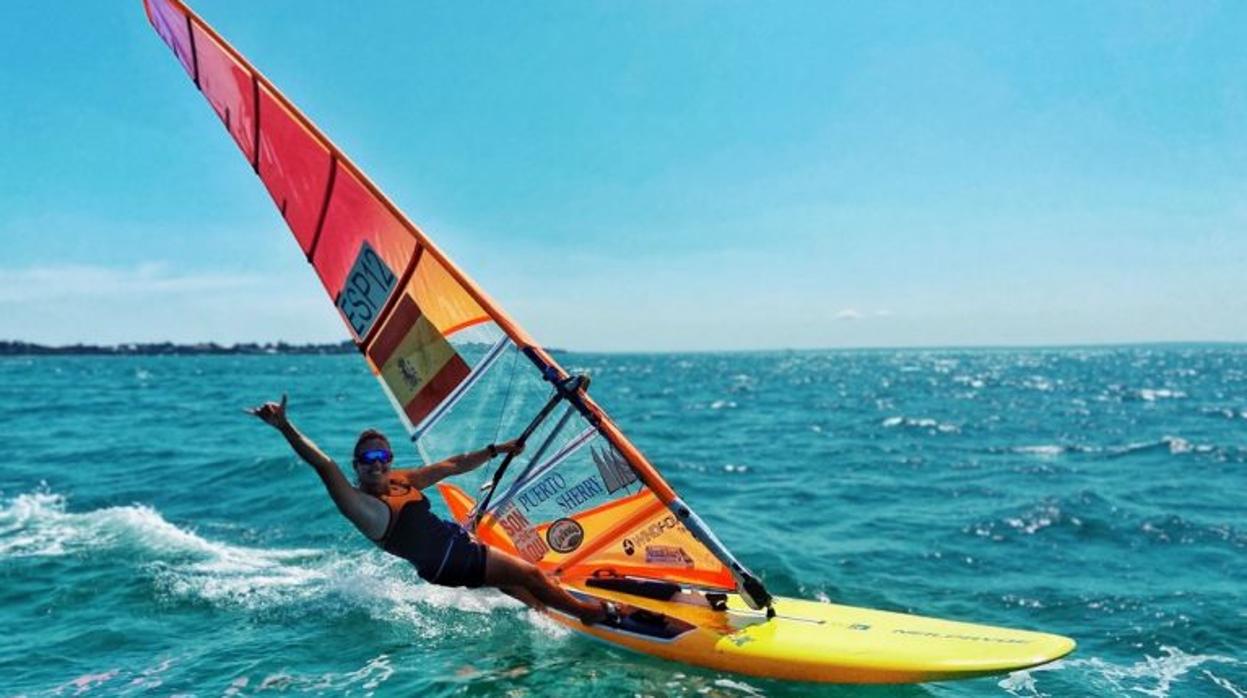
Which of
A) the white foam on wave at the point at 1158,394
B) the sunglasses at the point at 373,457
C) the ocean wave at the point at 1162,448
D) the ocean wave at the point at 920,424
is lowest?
the white foam on wave at the point at 1158,394

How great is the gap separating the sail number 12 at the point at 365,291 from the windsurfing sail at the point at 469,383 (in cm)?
2

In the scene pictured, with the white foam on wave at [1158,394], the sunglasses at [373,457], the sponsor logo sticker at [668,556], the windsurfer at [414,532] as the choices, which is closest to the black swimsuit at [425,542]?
the windsurfer at [414,532]

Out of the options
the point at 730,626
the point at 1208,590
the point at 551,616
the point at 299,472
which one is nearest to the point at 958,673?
the point at 730,626

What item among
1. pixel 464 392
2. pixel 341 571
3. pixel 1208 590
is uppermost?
pixel 464 392

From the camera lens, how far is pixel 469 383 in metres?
6.95

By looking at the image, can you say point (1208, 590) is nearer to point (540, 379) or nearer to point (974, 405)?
point (540, 379)

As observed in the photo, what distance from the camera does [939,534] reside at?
11.8m

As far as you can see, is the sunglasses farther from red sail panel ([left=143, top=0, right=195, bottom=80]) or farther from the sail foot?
red sail panel ([left=143, top=0, right=195, bottom=80])

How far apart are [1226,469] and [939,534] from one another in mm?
9775

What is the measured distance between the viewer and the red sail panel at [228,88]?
7.05 meters

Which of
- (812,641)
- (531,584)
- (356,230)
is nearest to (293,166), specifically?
(356,230)

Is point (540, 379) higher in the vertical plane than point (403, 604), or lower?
higher

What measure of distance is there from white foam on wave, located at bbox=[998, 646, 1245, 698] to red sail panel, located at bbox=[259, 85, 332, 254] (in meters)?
7.01

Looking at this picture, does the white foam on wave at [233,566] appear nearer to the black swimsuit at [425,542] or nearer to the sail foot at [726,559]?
the black swimsuit at [425,542]
